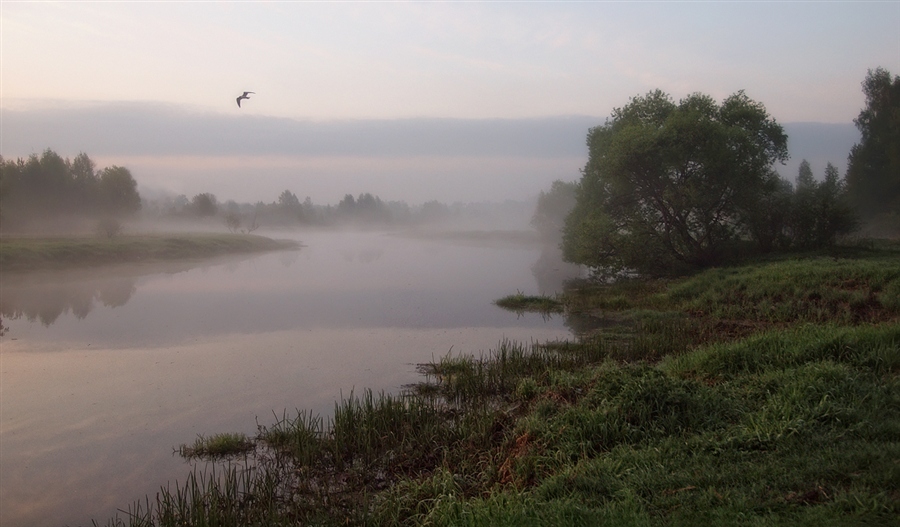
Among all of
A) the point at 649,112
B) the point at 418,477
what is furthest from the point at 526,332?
the point at 649,112

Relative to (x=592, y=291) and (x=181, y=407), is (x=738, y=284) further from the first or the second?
(x=181, y=407)

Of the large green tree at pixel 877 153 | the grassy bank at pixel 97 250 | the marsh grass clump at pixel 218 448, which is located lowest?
the marsh grass clump at pixel 218 448

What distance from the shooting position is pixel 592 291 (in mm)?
26219

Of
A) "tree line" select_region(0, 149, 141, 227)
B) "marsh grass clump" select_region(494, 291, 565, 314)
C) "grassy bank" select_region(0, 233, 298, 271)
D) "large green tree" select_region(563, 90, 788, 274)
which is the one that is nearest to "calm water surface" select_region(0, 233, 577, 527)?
"marsh grass clump" select_region(494, 291, 565, 314)

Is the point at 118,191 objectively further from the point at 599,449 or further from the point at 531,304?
the point at 599,449

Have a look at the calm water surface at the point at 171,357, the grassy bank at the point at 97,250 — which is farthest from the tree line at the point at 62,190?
the calm water surface at the point at 171,357

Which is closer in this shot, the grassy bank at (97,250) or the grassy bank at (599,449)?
the grassy bank at (599,449)

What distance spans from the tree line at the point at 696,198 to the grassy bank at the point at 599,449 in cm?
1685

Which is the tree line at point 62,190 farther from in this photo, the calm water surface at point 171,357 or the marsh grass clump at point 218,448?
the marsh grass clump at point 218,448

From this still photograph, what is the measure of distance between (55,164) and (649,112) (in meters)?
A: 49.5

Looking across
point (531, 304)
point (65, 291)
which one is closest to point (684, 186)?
point (531, 304)

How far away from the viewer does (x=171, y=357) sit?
15.0 m

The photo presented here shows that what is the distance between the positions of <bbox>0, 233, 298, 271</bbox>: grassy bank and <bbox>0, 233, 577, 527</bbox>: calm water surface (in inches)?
91.3

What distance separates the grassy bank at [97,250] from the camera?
104 ft
